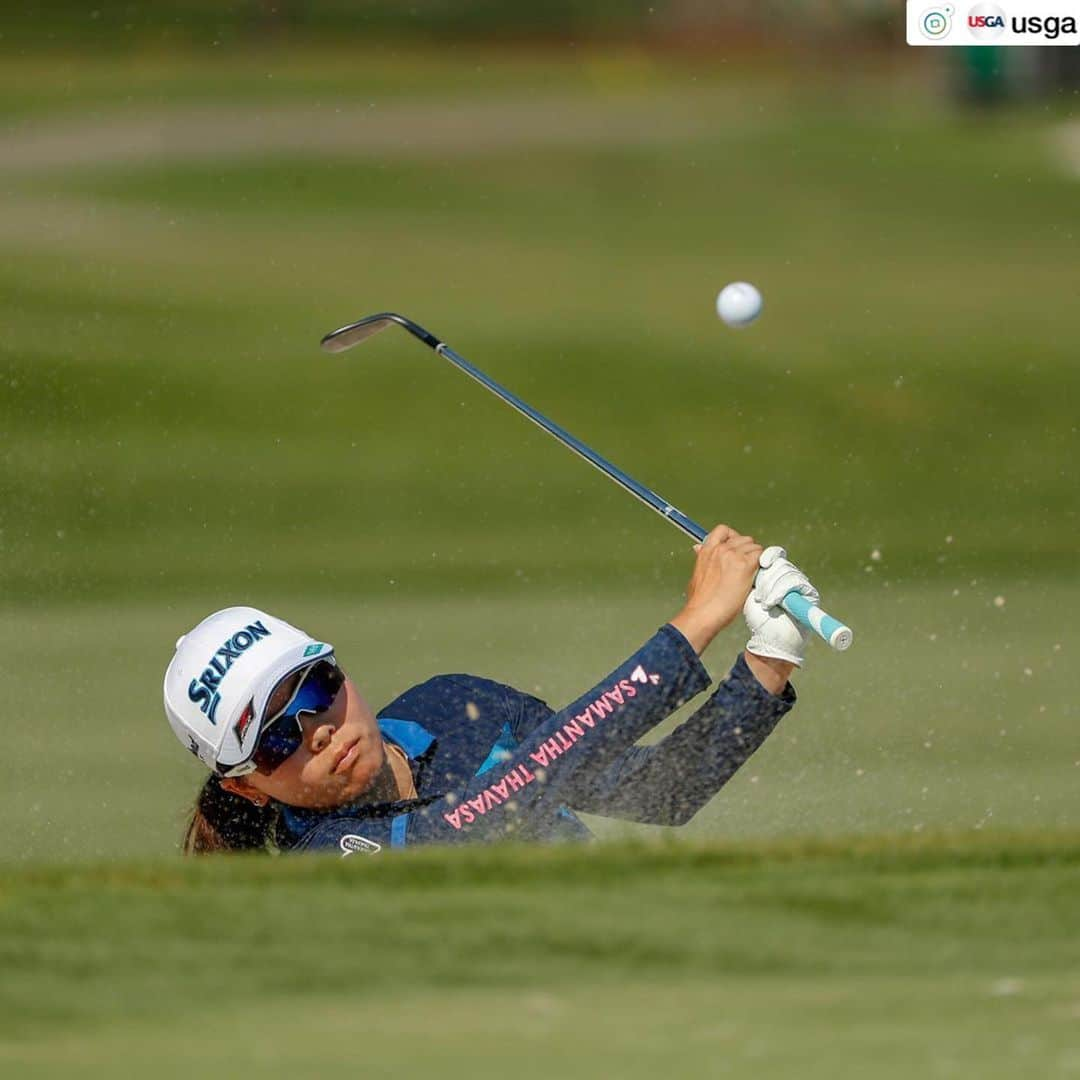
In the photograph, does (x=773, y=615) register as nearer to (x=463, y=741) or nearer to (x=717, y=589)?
(x=717, y=589)

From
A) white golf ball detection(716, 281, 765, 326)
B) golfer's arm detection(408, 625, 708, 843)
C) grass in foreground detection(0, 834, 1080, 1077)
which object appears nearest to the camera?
grass in foreground detection(0, 834, 1080, 1077)

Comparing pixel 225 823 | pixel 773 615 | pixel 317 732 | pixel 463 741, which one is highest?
pixel 773 615

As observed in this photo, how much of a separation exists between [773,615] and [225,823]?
56.7 inches

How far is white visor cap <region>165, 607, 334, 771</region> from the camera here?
575 cm

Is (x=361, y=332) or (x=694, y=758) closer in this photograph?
(x=694, y=758)

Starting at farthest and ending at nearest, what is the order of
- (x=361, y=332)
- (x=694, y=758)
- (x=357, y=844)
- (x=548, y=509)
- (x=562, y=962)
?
(x=548, y=509) → (x=361, y=332) → (x=694, y=758) → (x=357, y=844) → (x=562, y=962)

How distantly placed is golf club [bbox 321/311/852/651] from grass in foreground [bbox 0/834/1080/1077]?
782mm

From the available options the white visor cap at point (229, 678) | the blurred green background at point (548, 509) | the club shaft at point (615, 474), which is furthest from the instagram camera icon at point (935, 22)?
the white visor cap at point (229, 678)

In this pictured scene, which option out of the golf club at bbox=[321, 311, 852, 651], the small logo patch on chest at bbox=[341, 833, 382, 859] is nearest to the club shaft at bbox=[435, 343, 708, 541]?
the golf club at bbox=[321, 311, 852, 651]

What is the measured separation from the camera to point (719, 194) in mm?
31766

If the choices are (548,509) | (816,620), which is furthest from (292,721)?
(548,509)

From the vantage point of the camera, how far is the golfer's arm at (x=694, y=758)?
18.6ft

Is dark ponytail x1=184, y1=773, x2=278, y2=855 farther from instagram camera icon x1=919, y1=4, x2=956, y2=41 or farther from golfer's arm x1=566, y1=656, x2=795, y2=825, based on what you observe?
instagram camera icon x1=919, y1=4, x2=956, y2=41

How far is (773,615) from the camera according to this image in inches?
222
